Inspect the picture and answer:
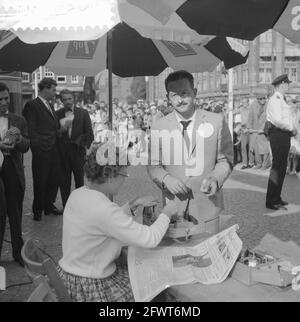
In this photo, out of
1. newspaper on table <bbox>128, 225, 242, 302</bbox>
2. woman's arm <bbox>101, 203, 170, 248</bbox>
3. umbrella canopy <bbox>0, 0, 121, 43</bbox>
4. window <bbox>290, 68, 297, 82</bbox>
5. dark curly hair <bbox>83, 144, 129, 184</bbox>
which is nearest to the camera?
newspaper on table <bbox>128, 225, 242, 302</bbox>

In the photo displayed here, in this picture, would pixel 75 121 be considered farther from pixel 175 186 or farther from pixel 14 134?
pixel 175 186

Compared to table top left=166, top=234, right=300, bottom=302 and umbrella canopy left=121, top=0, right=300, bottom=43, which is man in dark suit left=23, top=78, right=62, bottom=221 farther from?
table top left=166, top=234, right=300, bottom=302

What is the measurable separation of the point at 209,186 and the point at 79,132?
15.8 ft

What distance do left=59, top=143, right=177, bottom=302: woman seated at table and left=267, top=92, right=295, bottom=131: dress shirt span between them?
16.9 ft

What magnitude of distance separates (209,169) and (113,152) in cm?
97

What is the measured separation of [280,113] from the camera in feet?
23.9

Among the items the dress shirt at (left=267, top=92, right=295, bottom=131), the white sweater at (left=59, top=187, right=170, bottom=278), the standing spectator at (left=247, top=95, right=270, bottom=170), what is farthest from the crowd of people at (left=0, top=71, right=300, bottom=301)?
the standing spectator at (left=247, top=95, right=270, bottom=170)

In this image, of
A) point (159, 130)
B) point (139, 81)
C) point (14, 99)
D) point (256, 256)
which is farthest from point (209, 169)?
point (139, 81)

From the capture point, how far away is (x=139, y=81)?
3073 inches

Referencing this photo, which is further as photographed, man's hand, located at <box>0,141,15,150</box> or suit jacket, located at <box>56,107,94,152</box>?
suit jacket, located at <box>56,107,94,152</box>

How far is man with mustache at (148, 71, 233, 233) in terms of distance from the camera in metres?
3.25

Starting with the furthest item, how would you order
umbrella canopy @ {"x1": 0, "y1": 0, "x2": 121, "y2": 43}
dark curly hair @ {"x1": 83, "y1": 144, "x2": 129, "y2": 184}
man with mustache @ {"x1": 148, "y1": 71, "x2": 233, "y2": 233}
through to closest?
man with mustache @ {"x1": 148, "y1": 71, "x2": 233, "y2": 233} → umbrella canopy @ {"x1": 0, "y1": 0, "x2": 121, "y2": 43} → dark curly hair @ {"x1": 83, "y1": 144, "x2": 129, "y2": 184}

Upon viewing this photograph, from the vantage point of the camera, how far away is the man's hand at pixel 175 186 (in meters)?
3.01

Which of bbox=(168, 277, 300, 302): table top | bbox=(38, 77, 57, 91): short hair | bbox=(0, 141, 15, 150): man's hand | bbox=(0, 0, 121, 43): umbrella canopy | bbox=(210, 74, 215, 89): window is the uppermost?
bbox=(210, 74, 215, 89): window
